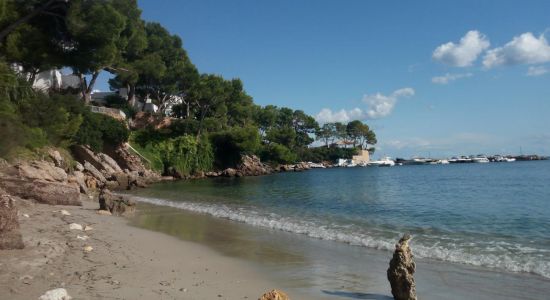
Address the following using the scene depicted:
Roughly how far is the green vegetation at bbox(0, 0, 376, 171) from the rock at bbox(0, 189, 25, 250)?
40.3ft

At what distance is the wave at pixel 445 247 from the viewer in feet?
28.4

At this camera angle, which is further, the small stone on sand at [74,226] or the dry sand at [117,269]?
the small stone on sand at [74,226]

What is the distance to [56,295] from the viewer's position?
5059 mm

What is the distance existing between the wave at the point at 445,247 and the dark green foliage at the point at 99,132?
28094 millimetres

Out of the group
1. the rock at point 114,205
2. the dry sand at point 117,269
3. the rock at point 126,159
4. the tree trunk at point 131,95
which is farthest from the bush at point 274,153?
the dry sand at point 117,269

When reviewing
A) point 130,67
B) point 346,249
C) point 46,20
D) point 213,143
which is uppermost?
point 130,67

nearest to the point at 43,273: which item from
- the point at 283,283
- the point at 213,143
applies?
the point at 283,283

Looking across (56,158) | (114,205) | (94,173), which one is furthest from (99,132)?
(114,205)

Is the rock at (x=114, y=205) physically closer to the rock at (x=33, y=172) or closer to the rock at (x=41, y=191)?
the rock at (x=41, y=191)

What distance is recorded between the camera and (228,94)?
211 feet

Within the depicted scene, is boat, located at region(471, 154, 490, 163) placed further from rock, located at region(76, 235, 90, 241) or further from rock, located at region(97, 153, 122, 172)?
rock, located at region(76, 235, 90, 241)

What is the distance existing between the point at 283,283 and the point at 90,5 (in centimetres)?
1830

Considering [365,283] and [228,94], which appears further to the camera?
[228,94]

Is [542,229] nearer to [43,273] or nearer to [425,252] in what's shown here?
[425,252]
